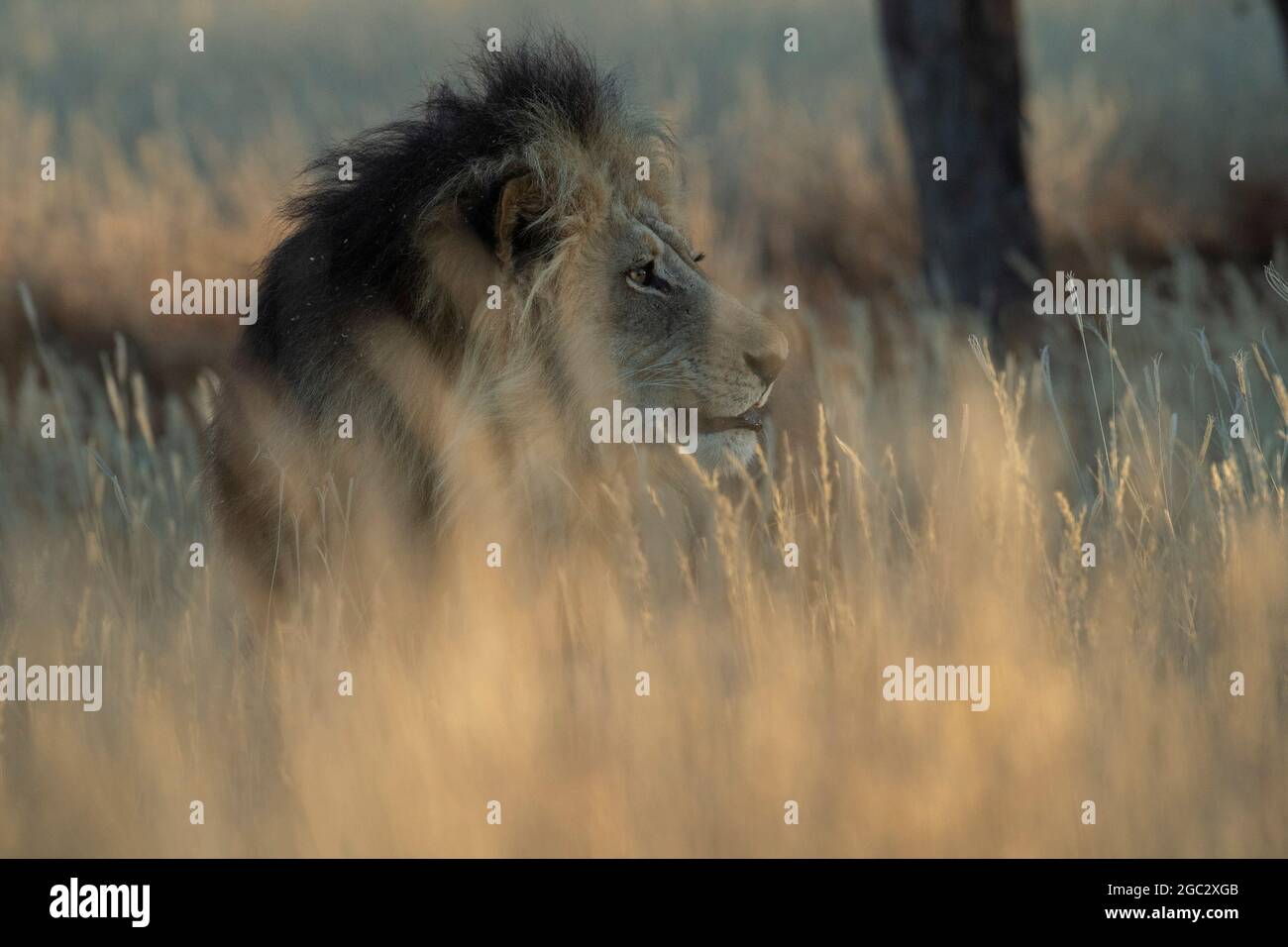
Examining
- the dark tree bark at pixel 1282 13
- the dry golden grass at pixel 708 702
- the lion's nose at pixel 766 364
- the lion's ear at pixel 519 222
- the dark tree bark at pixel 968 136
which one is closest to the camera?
the dry golden grass at pixel 708 702

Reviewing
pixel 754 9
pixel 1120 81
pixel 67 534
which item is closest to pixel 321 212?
pixel 67 534

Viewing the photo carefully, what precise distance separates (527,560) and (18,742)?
1.59 meters

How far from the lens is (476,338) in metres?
4.75

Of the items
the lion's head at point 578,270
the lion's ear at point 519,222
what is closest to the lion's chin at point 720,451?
the lion's head at point 578,270

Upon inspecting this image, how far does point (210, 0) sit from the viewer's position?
20656 millimetres

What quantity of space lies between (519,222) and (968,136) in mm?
4680

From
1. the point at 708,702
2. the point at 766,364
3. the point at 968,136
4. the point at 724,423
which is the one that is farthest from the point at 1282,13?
the point at 708,702

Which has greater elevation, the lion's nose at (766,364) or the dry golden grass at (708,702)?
the lion's nose at (766,364)

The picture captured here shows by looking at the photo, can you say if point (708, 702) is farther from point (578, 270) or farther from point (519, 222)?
point (519, 222)

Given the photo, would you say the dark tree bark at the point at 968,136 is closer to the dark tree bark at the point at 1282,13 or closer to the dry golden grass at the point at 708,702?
the dark tree bark at the point at 1282,13

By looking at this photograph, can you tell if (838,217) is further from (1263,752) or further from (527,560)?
(1263,752)

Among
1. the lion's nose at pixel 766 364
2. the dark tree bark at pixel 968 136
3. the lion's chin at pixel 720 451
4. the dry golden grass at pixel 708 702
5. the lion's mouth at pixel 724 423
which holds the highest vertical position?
the dark tree bark at pixel 968 136

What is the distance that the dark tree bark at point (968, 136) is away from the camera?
8508 millimetres

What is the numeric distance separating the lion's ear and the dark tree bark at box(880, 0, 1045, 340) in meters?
4.52
